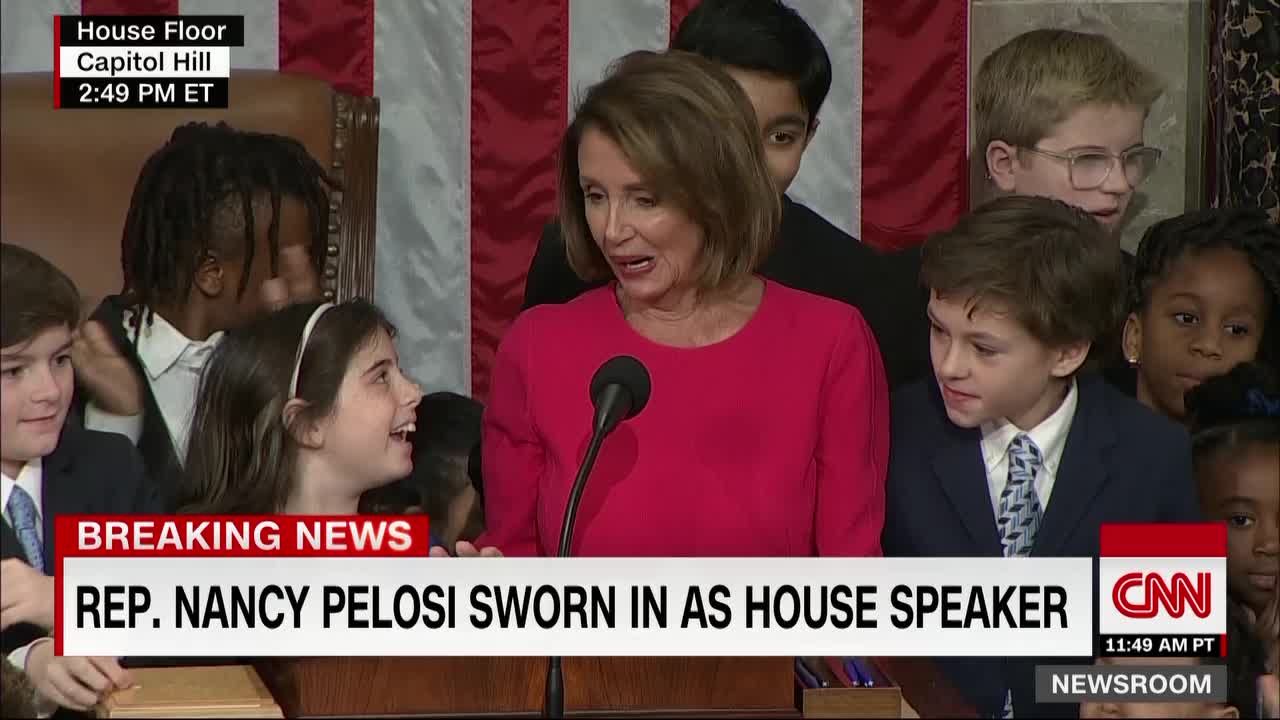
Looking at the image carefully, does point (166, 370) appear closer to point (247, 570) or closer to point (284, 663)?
point (247, 570)

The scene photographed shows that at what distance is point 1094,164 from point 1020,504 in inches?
20.0

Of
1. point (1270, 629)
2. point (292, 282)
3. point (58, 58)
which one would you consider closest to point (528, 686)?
point (292, 282)

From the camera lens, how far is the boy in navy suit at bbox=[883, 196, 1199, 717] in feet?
7.57

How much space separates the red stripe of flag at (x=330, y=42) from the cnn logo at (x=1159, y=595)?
1372mm

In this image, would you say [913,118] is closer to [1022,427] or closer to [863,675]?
[1022,427]

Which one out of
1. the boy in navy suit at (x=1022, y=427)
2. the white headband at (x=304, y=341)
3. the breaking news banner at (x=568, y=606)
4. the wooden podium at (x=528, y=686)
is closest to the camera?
the wooden podium at (x=528, y=686)

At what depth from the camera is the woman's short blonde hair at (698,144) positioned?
2.24 metres

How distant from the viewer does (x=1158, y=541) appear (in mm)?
2350

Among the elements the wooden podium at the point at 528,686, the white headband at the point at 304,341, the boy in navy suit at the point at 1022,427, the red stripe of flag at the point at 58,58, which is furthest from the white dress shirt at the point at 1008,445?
the red stripe of flag at the point at 58,58

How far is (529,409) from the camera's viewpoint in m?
2.32

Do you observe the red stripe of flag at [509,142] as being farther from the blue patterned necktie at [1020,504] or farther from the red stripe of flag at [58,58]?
the blue patterned necktie at [1020,504]

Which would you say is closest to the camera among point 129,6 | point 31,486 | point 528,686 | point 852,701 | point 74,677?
point 852,701

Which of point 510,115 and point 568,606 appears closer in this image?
point 568,606

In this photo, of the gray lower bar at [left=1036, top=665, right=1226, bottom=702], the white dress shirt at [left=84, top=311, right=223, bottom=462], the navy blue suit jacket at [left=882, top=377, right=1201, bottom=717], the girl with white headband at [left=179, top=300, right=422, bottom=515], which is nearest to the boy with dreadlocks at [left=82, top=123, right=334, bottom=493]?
the white dress shirt at [left=84, top=311, right=223, bottom=462]
